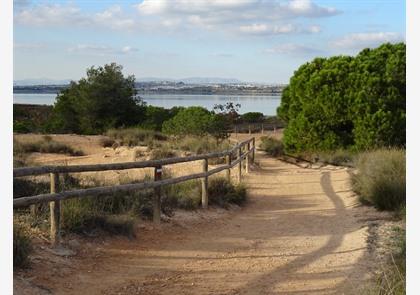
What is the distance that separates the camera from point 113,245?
27.6ft

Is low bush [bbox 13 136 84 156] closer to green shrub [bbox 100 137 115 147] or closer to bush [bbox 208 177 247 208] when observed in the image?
green shrub [bbox 100 137 115 147]

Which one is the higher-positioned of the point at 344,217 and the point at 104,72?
the point at 104,72

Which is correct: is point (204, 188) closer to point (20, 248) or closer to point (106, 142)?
point (20, 248)

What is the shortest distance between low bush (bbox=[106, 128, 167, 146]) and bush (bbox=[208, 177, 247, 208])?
1698cm

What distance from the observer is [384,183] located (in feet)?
42.4

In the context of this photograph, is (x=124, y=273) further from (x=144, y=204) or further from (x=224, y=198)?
(x=224, y=198)

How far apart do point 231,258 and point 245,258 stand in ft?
0.70

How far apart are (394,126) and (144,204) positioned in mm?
15821

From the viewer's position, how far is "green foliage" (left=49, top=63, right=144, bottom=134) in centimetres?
3853

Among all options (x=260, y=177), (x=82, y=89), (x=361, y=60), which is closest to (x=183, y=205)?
(x=260, y=177)

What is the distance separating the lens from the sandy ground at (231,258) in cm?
664

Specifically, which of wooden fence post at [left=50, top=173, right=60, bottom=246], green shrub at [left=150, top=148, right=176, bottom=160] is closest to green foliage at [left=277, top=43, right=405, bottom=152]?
green shrub at [left=150, top=148, right=176, bottom=160]

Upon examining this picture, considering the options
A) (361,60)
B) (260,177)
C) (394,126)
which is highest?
(361,60)

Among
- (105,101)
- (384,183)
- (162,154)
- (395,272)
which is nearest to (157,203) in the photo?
(395,272)
